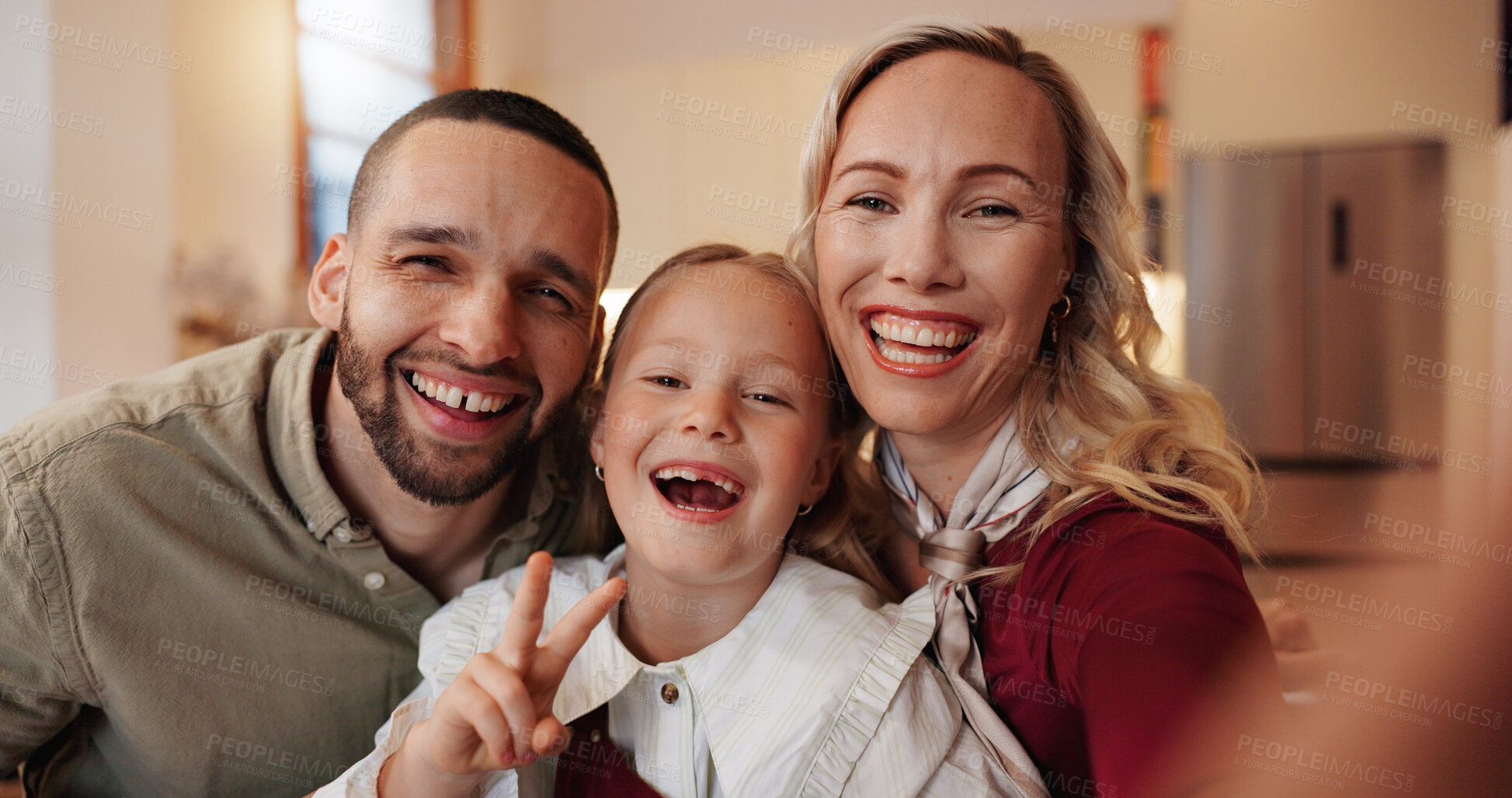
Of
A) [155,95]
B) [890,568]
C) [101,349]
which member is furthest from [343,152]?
[890,568]

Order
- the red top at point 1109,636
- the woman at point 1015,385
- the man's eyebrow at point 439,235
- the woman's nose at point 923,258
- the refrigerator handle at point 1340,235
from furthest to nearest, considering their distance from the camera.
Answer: the refrigerator handle at point 1340,235, the man's eyebrow at point 439,235, the woman's nose at point 923,258, the woman at point 1015,385, the red top at point 1109,636

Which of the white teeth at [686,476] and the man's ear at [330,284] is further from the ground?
the man's ear at [330,284]

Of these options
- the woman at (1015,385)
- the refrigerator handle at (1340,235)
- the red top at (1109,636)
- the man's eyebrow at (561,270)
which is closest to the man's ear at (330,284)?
the man's eyebrow at (561,270)

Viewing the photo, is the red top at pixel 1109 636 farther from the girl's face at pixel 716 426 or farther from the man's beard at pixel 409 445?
the man's beard at pixel 409 445

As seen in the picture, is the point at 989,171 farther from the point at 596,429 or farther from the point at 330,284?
the point at 330,284

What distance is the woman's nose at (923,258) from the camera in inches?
46.8

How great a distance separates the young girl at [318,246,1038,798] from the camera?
1074 mm

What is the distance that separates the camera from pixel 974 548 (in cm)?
123

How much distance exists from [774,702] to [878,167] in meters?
0.70

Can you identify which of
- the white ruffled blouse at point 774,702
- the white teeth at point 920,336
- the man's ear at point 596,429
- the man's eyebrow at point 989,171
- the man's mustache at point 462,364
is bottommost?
the white ruffled blouse at point 774,702

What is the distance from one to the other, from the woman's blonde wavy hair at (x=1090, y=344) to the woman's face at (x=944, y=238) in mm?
52

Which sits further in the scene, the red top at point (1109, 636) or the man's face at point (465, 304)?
the man's face at point (465, 304)

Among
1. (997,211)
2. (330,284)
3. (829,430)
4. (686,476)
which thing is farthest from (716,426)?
(330,284)

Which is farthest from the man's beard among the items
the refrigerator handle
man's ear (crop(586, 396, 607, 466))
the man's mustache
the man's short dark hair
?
the refrigerator handle
